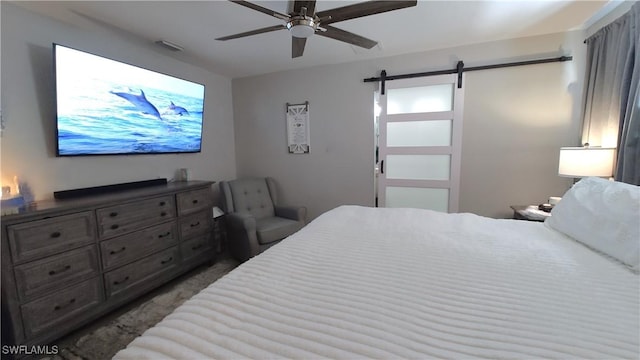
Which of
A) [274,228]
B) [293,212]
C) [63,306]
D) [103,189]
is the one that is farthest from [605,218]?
[103,189]

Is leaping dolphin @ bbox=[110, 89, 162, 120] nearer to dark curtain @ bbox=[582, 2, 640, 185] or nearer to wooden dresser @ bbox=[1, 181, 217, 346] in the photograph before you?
wooden dresser @ bbox=[1, 181, 217, 346]

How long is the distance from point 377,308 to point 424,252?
1.83 feet

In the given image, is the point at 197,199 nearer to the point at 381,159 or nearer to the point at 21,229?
the point at 21,229

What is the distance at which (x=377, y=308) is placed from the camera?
2.87ft

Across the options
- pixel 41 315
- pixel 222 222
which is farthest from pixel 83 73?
pixel 222 222

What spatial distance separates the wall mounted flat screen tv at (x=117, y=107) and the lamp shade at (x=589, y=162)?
12.0 ft

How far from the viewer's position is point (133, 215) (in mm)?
2115

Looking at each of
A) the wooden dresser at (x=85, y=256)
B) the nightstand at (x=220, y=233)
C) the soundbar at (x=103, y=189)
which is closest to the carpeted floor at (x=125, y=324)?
the wooden dresser at (x=85, y=256)

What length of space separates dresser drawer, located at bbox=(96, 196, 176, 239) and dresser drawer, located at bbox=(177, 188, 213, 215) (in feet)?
0.30

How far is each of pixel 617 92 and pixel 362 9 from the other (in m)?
2.21

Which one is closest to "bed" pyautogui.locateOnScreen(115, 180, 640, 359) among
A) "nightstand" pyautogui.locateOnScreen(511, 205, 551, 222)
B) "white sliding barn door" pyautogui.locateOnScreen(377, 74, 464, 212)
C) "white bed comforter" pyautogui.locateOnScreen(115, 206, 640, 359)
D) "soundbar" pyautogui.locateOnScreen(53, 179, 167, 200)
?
"white bed comforter" pyautogui.locateOnScreen(115, 206, 640, 359)

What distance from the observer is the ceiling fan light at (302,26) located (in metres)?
1.52

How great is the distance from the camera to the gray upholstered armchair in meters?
2.79

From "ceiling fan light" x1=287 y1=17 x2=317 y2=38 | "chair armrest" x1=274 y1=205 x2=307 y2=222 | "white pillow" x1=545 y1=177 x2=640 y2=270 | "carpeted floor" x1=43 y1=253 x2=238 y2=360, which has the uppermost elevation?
"ceiling fan light" x1=287 y1=17 x2=317 y2=38
